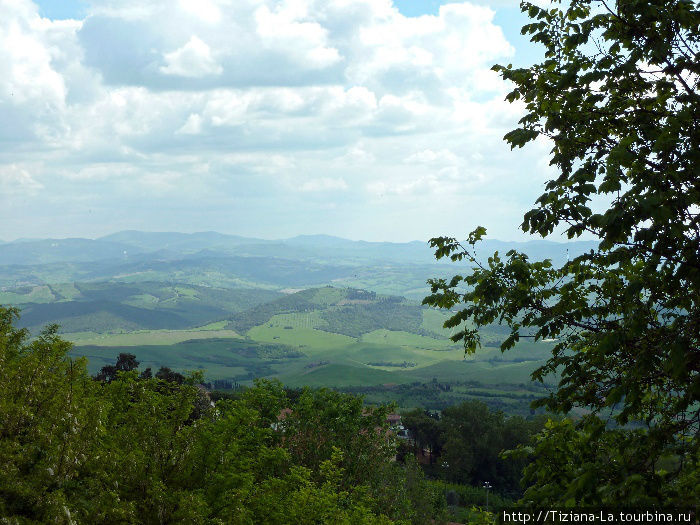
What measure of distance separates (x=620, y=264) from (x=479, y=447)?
99621 mm

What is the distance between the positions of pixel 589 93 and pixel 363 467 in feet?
Answer: 82.9

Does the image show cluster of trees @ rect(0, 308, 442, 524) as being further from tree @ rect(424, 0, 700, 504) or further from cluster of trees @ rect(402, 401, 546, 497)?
cluster of trees @ rect(402, 401, 546, 497)

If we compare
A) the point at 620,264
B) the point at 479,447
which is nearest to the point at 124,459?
the point at 620,264

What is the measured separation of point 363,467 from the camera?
32000 mm

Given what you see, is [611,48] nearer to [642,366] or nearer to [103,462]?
[642,366]

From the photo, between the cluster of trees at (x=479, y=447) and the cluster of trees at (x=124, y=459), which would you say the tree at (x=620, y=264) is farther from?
the cluster of trees at (x=479, y=447)

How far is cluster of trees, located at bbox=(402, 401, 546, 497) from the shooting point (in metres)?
102

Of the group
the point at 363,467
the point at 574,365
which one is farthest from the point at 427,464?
the point at 574,365

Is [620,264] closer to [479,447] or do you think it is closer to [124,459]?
[124,459]

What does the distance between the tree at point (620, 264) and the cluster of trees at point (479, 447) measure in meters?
92.5

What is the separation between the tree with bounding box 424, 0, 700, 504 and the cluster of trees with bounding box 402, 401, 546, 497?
92.5 m

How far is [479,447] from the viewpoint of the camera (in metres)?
104

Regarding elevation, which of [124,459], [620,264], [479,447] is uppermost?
[620,264]

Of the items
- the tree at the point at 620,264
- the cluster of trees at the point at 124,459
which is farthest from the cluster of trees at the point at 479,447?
the tree at the point at 620,264
